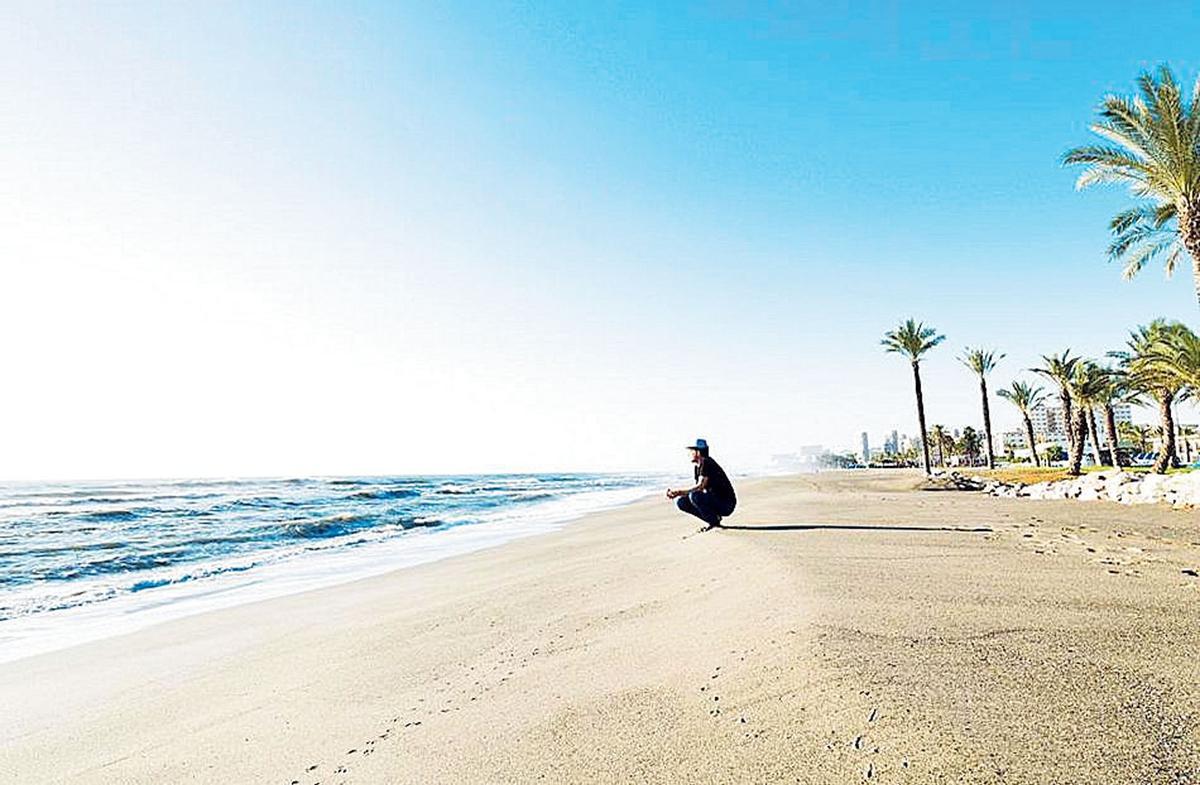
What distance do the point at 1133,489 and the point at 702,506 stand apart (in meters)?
13.2

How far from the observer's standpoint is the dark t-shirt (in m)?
10.2

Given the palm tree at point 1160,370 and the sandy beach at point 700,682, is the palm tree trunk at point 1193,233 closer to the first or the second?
the palm tree at point 1160,370

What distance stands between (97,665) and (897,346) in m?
47.9

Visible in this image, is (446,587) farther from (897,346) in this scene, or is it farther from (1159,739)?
(897,346)

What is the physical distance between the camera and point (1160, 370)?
86.6 feet

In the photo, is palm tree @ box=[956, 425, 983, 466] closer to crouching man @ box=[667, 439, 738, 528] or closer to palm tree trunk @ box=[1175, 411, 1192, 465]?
palm tree trunk @ box=[1175, 411, 1192, 465]

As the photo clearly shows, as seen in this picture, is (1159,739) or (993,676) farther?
(993,676)

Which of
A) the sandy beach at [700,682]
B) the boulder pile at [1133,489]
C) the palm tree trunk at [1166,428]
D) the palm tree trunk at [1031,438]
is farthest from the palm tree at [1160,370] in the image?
the sandy beach at [700,682]

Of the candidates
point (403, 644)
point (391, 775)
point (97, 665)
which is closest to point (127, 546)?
point (97, 665)

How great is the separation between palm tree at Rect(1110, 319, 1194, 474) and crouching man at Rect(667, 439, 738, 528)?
24.6m

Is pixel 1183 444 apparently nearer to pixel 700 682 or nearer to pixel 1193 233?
pixel 1193 233

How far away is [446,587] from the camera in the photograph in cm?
869

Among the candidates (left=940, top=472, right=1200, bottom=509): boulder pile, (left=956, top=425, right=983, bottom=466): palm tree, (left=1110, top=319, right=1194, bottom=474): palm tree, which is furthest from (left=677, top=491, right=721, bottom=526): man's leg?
(left=956, top=425, right=983, bottom=466): palm tree

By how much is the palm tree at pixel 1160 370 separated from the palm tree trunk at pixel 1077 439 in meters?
4.01
